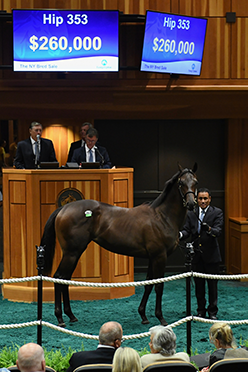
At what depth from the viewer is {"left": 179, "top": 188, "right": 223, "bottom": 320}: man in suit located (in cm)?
652

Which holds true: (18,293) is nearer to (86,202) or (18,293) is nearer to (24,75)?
(86,202)

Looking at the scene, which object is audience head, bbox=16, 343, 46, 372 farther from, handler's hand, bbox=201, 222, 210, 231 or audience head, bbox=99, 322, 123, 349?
handler's hand, bbox=201, 222, 210, 231

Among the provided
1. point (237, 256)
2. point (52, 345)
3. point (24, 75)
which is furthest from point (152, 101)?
point (52, 345)

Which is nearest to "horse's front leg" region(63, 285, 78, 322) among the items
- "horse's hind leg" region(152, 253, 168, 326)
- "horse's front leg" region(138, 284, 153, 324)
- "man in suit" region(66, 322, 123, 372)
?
"horse's front leg" region(138, 284, 153, 324)

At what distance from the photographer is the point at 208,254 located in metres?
6.53

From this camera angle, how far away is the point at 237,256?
922 cm

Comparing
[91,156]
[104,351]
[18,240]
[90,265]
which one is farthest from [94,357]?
[91,156]

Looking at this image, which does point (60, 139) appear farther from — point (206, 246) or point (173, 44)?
point (206, 246)

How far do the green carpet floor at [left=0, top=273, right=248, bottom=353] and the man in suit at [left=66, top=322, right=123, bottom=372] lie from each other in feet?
6.83

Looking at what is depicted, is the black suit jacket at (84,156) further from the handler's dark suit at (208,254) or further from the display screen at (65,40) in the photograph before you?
the handler's dark suit at (208,254)

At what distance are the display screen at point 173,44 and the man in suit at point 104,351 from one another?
217 inches

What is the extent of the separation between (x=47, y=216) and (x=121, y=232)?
1.41 m

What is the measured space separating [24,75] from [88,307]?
3.85 meters

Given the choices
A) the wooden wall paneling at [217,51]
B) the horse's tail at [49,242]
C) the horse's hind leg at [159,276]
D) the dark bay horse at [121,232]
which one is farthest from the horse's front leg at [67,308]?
the wooden wall paneling at [217,51]
